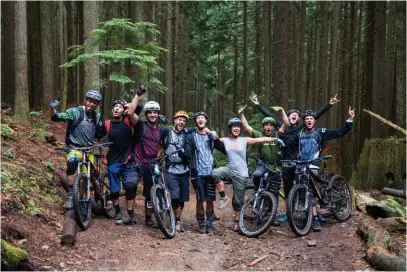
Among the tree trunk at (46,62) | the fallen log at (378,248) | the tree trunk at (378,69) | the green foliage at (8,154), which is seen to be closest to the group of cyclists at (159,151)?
the fallen log at (378,248)

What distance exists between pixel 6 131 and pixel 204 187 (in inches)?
193

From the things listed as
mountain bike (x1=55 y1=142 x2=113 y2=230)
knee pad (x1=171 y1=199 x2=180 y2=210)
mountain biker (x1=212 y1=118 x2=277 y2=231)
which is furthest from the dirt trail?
mountain biker (x1=212 y1=118 x2=277 y2=231)

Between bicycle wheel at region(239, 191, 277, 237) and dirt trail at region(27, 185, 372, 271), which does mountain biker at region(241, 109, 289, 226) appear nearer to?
bicycle wheel at region(239, 191, 277, 237)

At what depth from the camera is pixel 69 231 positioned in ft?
22.0

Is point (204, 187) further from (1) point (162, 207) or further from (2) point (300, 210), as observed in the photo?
(2) point (300, 210)

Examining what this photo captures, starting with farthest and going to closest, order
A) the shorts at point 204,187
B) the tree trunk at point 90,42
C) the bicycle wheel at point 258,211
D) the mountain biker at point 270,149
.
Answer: the tree trunk at point 90,42
the mountain biker at point 270,149
the shorts at point 204,187
the bicycle wheel at point 258,211

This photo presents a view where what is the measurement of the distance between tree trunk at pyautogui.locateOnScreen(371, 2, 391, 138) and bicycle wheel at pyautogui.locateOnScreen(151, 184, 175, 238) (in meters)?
11.3

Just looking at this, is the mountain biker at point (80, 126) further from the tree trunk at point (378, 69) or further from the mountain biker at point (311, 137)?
the tree trunk at point (378, 69)

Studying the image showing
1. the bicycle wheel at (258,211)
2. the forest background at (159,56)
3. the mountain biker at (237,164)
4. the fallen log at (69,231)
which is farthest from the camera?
the forest background at (159,56)

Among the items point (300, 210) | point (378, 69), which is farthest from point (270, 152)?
point (378, 69)

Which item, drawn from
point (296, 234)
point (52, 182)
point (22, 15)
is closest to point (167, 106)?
point (22, 15)

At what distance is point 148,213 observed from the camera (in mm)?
8312

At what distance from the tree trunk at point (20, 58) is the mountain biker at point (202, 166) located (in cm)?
611

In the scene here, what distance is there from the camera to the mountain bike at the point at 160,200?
739 centimetres
